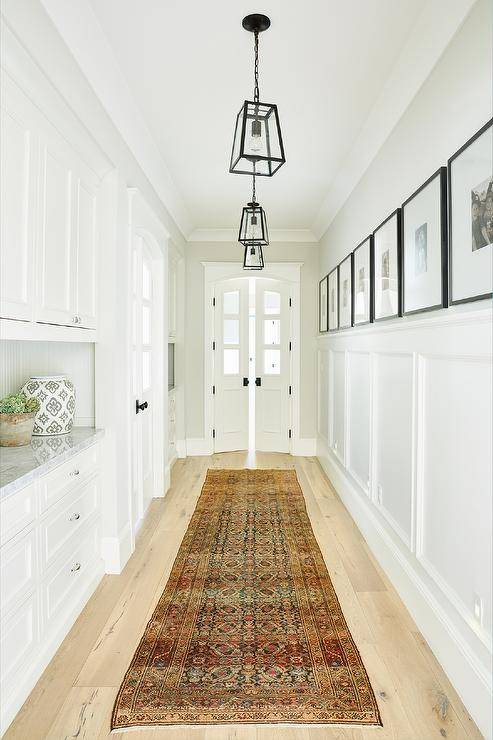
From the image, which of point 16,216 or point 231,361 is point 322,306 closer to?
point 231,361

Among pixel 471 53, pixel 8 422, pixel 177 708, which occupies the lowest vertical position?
pixel 177 708

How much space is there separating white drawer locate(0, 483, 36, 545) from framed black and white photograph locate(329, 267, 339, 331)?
11.3ft

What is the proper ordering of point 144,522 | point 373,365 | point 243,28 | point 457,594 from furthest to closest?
point 144,522, point 373,365, point 243,28, point 457,594

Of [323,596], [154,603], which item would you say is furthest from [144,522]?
[323,596]

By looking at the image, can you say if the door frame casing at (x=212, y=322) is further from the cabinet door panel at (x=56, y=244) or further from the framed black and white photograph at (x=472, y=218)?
the framed black and white photograph at (x=472, y=218)

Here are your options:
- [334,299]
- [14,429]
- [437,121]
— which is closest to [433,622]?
[14,429]

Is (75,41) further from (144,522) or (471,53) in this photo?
(144,522)

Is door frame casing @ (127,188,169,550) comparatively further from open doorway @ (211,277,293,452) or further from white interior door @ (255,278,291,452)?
white interior door @ (255,278,291,452)

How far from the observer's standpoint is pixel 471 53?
193 centimetres

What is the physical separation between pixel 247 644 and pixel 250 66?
2809mm

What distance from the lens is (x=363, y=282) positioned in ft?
12.3

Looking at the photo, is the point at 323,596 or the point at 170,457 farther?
the point at 170,457

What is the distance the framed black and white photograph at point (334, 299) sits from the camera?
15.9 ft

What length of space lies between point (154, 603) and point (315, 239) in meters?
4.74
